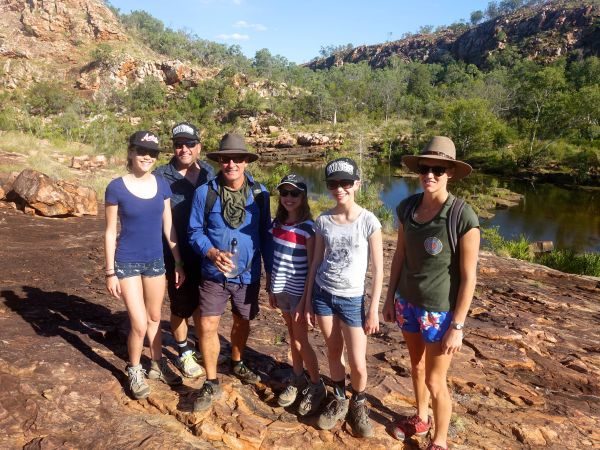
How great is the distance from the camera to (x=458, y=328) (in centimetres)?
206

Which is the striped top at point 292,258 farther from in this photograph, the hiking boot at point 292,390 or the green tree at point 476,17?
the green tree at point 476,17

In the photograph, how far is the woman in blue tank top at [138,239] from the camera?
7.85 ft

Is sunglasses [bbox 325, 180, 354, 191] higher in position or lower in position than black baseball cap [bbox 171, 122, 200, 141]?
lower

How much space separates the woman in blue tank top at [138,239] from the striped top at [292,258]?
701 mm

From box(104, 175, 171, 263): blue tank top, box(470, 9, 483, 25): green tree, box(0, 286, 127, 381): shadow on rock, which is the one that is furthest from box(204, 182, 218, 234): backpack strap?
box(470, 9, 483, 25): green tree

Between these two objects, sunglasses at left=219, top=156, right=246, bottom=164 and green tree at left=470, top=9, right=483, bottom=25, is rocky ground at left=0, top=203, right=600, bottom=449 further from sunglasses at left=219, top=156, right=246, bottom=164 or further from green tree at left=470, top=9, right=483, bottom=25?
green tree at left=470, top=9, right=483, bottom=25

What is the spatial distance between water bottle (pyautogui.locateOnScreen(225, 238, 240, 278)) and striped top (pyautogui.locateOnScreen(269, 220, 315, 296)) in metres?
0.22

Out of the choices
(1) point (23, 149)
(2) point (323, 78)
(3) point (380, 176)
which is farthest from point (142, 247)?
(2) point (323, 78)

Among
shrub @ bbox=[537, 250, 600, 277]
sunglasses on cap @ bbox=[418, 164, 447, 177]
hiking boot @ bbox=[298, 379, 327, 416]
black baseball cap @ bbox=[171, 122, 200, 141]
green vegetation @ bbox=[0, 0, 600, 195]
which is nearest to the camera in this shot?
sunglasses on cap @ bbox=[418, 164, 447, 177]

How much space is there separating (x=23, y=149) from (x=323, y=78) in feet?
217

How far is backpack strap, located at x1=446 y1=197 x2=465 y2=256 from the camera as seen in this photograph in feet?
6.55

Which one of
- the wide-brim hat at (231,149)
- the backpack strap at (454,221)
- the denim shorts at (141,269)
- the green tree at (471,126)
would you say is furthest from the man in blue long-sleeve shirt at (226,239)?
the green tree at (471,126)

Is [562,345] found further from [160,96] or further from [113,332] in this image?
[160,96]

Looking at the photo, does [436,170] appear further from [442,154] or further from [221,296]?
[221,296]
